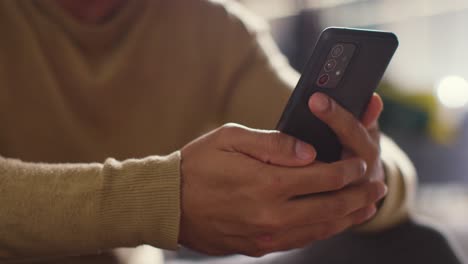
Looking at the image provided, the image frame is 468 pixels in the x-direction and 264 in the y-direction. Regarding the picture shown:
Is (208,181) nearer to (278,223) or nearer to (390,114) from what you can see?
(278,223)

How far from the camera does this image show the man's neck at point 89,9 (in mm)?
865

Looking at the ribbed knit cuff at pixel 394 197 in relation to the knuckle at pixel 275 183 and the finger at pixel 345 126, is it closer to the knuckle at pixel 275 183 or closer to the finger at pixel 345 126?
the finger at pixel 345 126

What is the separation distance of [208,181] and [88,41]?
16.8 inches

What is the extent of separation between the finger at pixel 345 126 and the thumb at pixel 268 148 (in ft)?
0.15

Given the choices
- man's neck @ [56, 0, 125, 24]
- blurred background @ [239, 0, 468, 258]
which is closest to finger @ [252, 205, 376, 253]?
man's neck @ [56, 0, 125, 24]

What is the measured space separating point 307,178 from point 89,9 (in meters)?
0.51

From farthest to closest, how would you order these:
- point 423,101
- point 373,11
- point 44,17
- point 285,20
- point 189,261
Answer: point 285,20, point 373,11, point 423,101, point 189,261, point 44,17

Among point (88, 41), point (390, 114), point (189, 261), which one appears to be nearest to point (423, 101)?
point (390, 114)

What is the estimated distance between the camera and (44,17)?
0.86 meters

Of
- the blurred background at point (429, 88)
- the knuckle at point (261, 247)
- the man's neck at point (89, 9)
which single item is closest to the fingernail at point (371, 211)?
the knuckle at point (261, 247)

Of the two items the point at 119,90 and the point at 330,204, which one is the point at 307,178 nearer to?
the point at 330,204

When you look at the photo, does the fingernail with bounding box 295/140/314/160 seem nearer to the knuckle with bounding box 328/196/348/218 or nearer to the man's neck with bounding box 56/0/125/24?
the knuckle with bounding box 328/196/348/218

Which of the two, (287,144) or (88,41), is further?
Answer: (88,41)

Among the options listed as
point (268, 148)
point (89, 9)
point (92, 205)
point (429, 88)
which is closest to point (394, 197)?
point (268, 148)
